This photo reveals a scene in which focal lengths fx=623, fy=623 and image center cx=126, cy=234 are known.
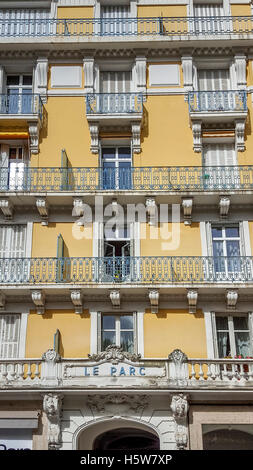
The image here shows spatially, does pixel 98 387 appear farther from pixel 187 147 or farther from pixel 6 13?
pixel 6 13

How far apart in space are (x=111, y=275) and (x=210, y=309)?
3221 mm

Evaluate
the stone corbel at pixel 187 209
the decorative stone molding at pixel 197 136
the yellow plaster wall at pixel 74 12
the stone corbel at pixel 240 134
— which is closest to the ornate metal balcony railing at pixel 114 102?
the decorative stone molding at pixel 197 136

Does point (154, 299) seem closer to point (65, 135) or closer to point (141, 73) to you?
point (65, 135)

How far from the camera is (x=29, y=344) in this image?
1880 centimetres

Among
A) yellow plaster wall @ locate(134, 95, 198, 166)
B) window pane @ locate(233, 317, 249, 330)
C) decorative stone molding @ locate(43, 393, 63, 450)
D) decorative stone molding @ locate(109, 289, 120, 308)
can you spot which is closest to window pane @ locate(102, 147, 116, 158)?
yellow plaster wall @ locate(134, 95, 198, 166)

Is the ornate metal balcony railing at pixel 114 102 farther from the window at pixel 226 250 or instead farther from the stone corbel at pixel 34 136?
the window at pixel 226 250

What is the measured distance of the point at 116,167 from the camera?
21172mm

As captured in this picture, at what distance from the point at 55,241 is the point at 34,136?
151 inches

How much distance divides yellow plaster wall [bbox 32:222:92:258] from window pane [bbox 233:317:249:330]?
504 cm

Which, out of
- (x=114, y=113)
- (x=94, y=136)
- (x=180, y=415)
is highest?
(x=114, y=113)

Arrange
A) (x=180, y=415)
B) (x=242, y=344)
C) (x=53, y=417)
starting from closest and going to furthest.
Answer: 1. (x=180, y=415)
2. (x=53, y=417)
3. (x=242, y=344)

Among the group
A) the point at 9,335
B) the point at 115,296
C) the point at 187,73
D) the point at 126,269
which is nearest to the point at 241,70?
the point at 187,73

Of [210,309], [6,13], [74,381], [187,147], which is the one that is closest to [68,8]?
[6,13]

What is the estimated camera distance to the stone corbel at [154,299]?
1870 cm
